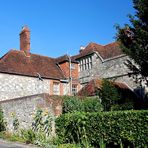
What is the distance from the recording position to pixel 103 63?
32.6 meters

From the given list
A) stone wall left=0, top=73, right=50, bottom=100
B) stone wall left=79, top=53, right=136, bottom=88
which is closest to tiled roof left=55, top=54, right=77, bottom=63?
stone wall left=79, top=53, right=136, bottom=88

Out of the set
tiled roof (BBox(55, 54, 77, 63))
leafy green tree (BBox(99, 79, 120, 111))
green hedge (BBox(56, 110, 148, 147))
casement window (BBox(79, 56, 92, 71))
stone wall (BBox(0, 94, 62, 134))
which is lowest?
green hedge (BBox(56, 110, 148, 147))

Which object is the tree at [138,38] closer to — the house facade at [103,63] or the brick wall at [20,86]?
the house facade at [103,63]

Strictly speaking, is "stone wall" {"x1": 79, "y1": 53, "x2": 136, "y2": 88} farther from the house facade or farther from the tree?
the tree

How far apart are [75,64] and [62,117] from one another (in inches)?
734

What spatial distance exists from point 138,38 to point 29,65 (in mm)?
15438

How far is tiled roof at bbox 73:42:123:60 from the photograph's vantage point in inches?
1269

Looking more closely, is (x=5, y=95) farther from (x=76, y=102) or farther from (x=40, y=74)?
(x=76, y=102)

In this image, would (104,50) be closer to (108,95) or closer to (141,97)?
(141,97)

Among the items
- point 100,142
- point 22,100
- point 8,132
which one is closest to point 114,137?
point 100,142

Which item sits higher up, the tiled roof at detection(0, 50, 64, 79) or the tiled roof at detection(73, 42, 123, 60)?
the tiled roof at detection(73, 42, 123, 60)

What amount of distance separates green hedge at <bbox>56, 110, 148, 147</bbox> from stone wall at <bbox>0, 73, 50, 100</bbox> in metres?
12.1

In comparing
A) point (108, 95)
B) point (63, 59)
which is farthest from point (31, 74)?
point (108, 95)

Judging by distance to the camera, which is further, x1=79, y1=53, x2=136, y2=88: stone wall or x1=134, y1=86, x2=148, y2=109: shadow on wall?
x1=79, y1=53, x2=136, y2=88: stone wall
